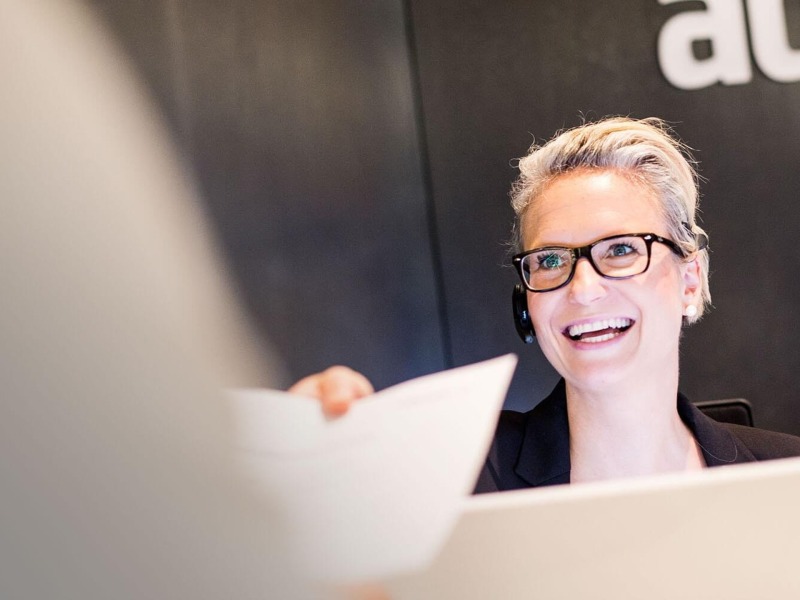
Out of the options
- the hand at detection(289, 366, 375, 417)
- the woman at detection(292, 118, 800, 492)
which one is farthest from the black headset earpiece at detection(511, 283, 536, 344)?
the hand at detection(289, 366, 375, 417)

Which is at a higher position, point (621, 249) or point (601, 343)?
point (621, 249)

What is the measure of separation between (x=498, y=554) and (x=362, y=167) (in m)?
2.69

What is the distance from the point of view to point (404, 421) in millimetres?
439

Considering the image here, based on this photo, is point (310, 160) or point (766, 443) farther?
point (310, 160)

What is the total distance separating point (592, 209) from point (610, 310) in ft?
0.69

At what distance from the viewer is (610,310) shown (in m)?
1.72

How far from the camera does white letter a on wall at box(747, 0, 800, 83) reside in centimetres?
336

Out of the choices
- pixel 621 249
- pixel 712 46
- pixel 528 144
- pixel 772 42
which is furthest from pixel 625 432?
pixel 772 42

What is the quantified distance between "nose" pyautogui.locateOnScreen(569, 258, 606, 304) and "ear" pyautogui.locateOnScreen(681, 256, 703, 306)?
0.27 m

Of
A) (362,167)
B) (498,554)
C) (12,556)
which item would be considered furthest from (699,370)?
(12,556)

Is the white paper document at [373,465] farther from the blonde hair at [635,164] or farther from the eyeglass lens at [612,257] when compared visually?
the blonde hair at [635,164]

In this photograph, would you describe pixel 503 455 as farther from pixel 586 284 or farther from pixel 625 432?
pixel 586 284

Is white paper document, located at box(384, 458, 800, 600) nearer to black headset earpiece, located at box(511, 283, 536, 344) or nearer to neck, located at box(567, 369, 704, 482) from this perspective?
neck, located at box(567, 369, 704, 482)

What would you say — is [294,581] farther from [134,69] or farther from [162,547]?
[134,69]
